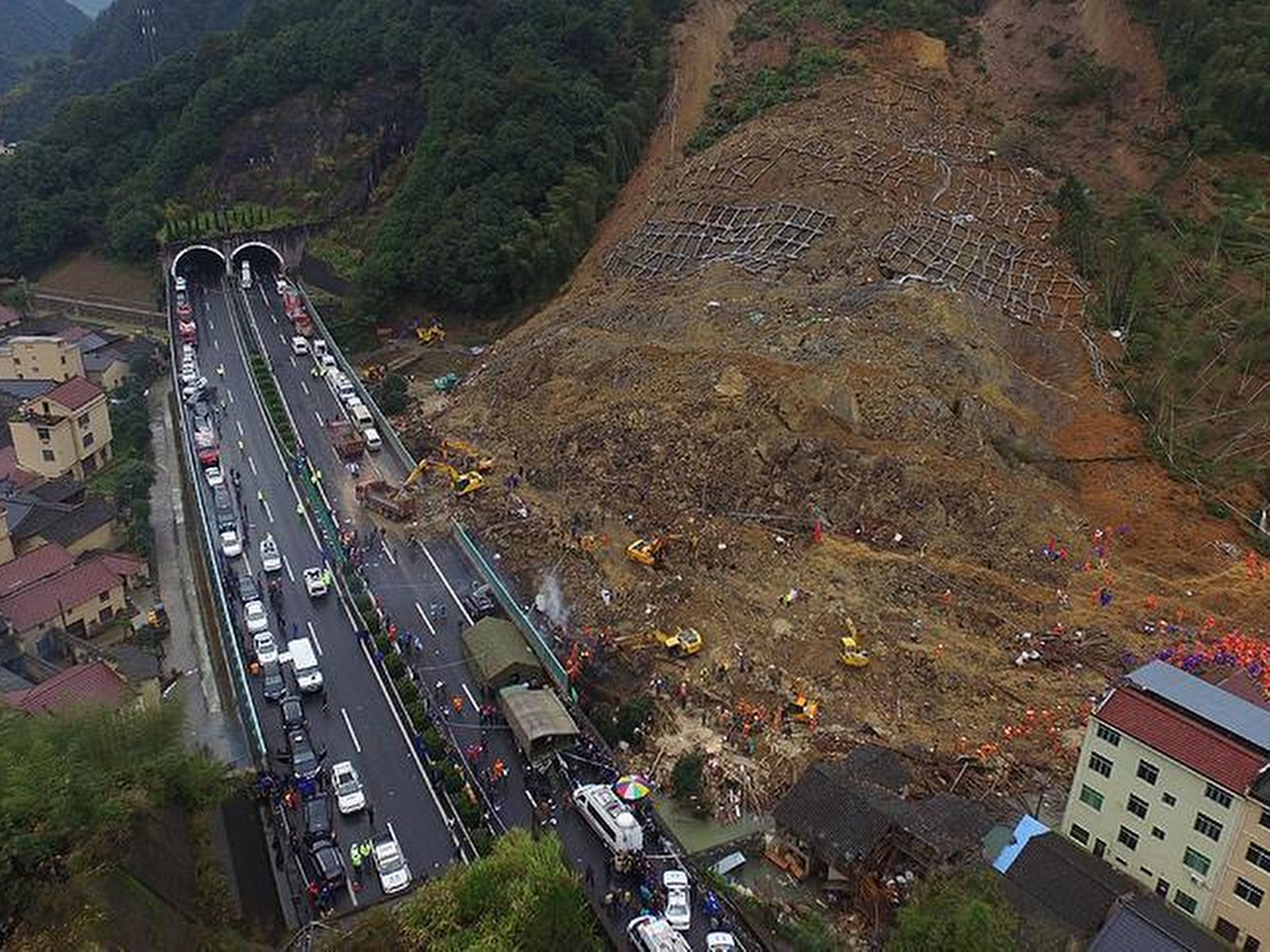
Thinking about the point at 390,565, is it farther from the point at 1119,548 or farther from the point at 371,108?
the point at 371,108

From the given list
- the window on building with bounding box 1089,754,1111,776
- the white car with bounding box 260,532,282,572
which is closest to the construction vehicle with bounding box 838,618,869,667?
the window on building with bounding box 1089,754,1111,776

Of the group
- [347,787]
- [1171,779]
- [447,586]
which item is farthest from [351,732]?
[1171,779]

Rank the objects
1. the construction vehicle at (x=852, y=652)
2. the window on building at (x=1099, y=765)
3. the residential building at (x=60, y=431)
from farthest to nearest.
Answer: the residential building at (x=60, y=431), the construction vehicle at (x=852, y=652), the window on building at (x=1099, y=765)

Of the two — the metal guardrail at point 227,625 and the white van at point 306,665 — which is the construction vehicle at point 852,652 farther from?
the metal guardrail at point 227,625

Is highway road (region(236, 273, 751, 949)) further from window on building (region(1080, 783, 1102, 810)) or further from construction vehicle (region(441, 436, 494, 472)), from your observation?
window on building (region(1080, 783, 1102, 810))

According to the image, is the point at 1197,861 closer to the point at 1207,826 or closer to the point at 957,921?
the point at 1207,826

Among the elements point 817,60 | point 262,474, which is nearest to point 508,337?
point 262,474

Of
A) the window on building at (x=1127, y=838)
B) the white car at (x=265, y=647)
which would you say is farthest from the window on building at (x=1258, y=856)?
the white car at (x=265, y=647)
